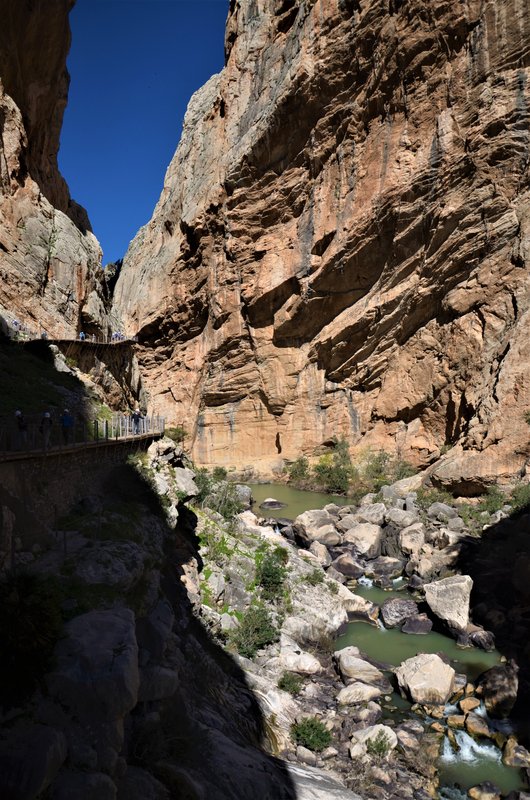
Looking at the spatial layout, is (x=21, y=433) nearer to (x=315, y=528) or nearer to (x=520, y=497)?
(x=315, y=528)

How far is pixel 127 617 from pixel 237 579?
767 centimetres

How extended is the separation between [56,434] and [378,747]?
30.8 feet

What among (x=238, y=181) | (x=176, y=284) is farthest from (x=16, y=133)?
(x=176, y=284)

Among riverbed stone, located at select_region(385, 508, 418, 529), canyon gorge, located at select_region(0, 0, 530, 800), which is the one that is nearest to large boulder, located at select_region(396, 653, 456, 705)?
canyon gorge, located at select_region(0, 0, 530, 800)

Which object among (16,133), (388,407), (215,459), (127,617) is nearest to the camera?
(127,617)

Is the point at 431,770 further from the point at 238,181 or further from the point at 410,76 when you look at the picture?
the point at 238,181

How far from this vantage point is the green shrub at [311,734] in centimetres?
955

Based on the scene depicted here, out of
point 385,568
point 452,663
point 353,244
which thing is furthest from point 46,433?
point 353,244

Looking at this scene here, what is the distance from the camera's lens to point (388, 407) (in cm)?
3544

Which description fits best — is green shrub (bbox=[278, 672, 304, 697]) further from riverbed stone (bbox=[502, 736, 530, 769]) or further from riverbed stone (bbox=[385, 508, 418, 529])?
riverbed stone (bbox=[385, 508, 418, 529])

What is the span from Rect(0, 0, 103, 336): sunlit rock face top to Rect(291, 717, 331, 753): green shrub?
66.9ft

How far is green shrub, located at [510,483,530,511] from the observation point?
2166cm

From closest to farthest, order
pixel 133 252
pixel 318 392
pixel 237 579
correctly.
A: pixel 237 579 → pixel 318 392 → pixel 133 252

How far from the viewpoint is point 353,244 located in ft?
116
